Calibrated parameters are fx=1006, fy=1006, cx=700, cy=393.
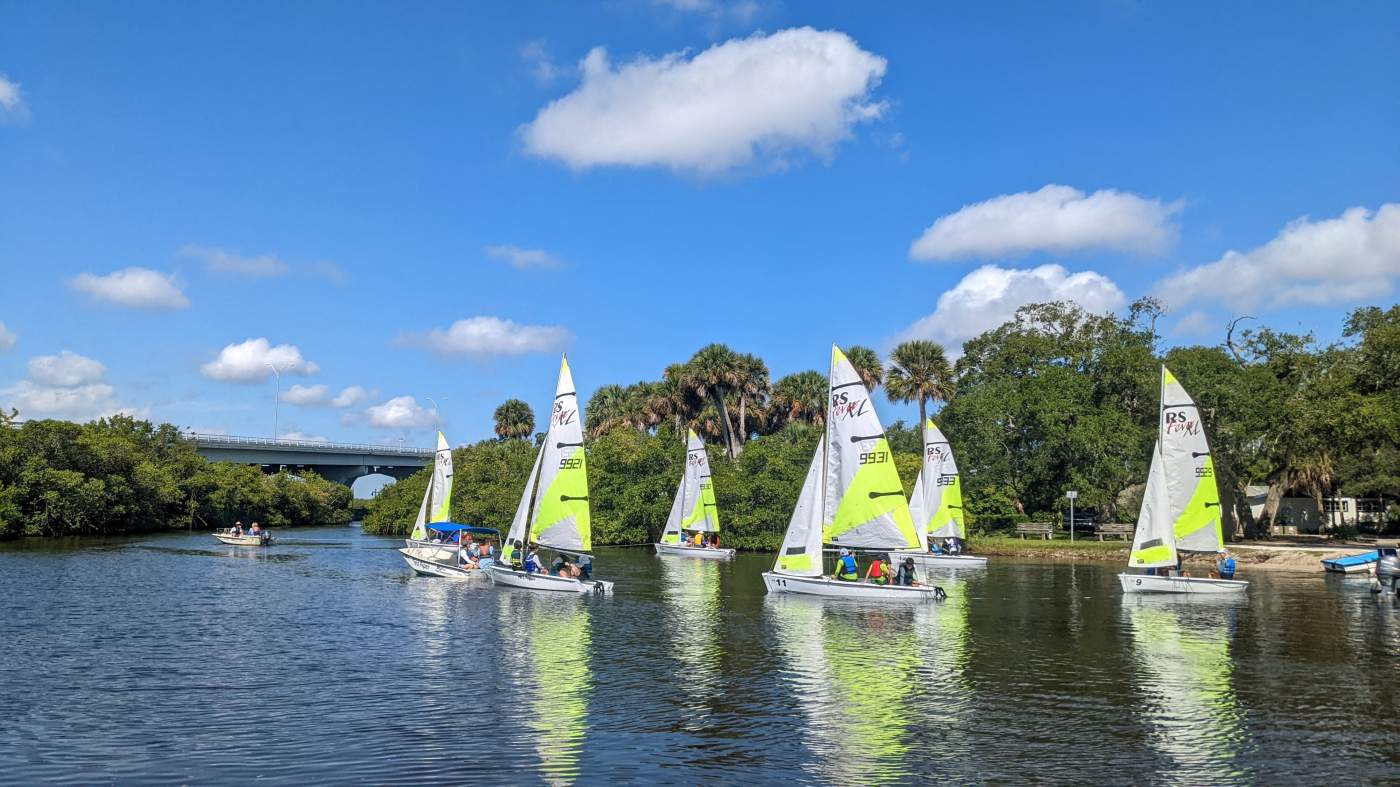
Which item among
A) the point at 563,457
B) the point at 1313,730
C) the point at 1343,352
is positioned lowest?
the point at 1313,730

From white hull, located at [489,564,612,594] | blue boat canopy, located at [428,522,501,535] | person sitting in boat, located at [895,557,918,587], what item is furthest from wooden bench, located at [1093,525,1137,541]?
white hull, located at [489,564,612,594]

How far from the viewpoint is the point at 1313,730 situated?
18516mm

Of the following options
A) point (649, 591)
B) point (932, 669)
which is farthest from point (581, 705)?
point (649, 591)

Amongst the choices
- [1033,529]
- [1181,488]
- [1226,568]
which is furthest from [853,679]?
[1033,529]

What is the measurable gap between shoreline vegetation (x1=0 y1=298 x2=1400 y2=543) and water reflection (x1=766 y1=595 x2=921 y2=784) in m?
35.7

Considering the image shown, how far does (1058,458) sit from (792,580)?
126ft

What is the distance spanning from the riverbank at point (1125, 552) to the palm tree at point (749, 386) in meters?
28.4

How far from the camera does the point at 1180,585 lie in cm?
4250

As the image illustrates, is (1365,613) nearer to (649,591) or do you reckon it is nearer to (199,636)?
(649,591)

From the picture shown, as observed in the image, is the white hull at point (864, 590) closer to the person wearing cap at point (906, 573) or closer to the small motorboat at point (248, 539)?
the person wearing cap at point (906, 573)

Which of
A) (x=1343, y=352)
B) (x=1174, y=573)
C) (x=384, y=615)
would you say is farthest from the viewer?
(x=1343, y=352)

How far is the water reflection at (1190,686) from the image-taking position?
55.1 feet

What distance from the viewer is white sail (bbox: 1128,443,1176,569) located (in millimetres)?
42322

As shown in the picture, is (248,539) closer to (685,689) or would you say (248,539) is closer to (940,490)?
(940,490)
